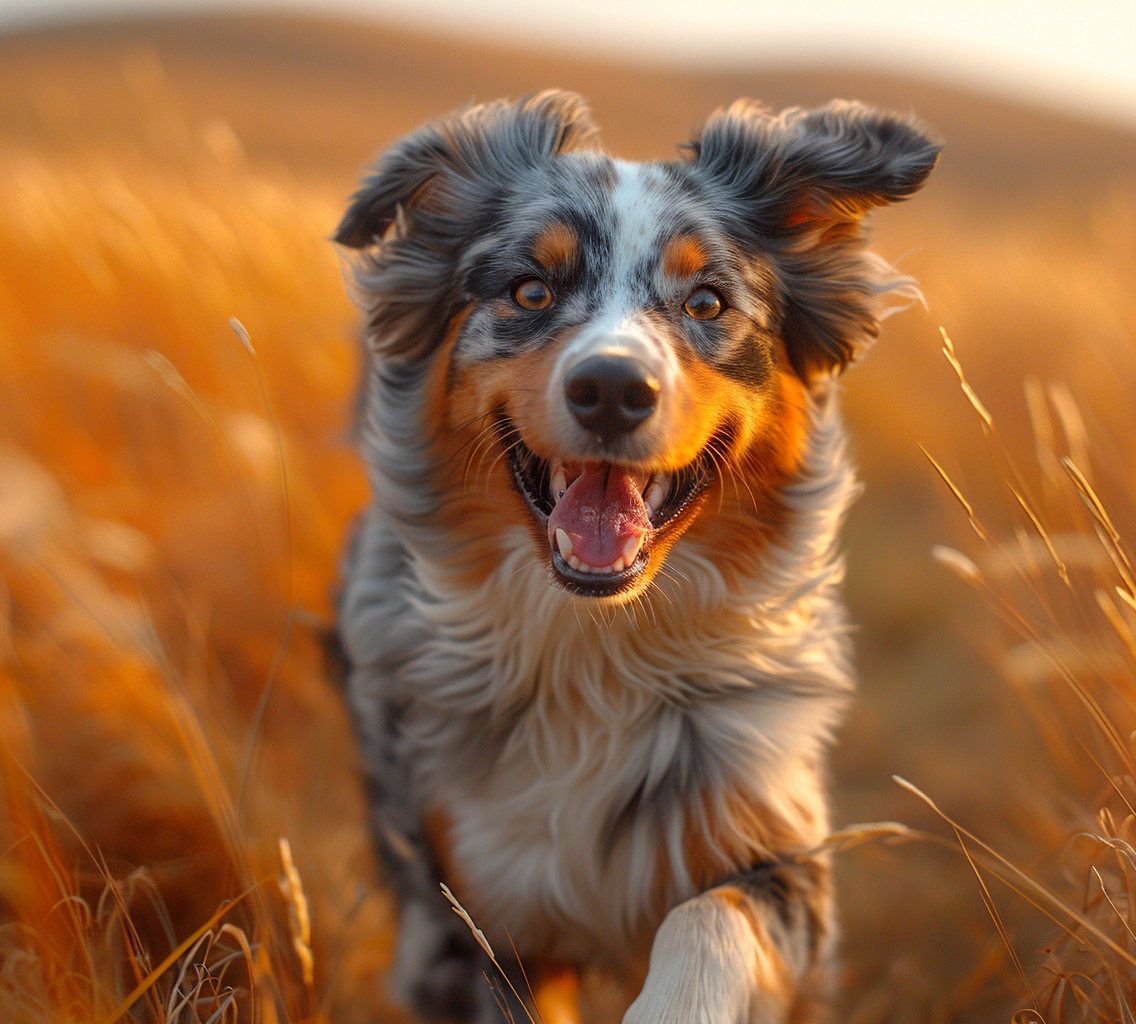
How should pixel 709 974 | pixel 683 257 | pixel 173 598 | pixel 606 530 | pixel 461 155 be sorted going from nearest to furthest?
pixel 709 974, pixel 606 530, pixel 683 257, pixel 461 155, pixel 173 598

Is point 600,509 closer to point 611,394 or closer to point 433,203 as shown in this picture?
point 611,394

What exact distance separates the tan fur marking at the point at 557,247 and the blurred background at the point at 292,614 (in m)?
0.94

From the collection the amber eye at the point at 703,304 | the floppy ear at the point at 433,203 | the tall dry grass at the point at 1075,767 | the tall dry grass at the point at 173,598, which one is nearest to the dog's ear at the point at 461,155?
the floppy ear at the point at 433,203

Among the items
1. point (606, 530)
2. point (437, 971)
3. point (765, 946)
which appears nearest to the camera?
point (765, 946)

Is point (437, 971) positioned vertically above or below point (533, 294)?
below

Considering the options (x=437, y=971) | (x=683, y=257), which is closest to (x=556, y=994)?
(x=437, y=971)

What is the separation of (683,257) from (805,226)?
1.81 feet

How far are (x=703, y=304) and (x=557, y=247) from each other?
1.33ft

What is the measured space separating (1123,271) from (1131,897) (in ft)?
15.8

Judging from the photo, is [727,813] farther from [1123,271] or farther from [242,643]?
[1123,271]

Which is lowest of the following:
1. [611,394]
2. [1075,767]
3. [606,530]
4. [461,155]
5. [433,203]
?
[1075,767]

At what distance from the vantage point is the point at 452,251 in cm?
270

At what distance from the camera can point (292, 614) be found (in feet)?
7.54

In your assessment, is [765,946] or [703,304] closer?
[765,946]
